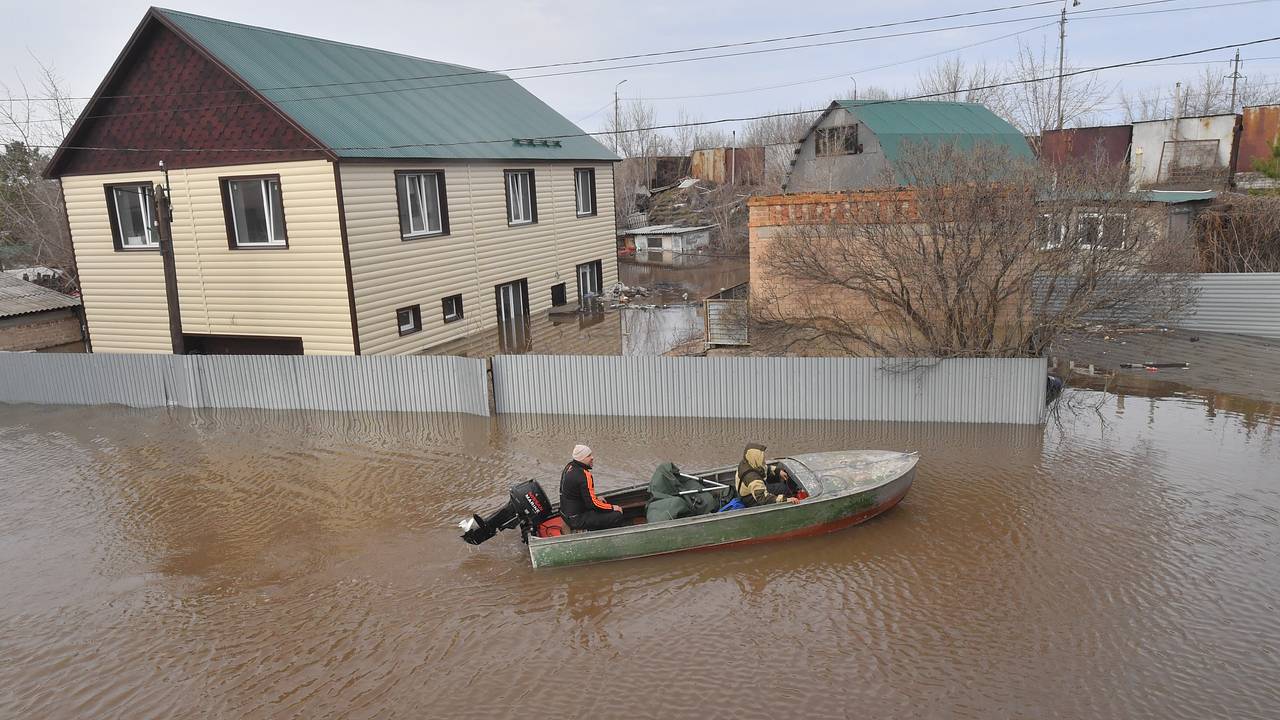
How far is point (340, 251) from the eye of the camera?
18.6 meters

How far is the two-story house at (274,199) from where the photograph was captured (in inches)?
738

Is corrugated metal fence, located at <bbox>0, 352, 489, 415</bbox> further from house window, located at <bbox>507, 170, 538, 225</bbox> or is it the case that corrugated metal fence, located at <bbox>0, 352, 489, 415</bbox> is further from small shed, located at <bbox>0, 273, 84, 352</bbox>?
house window, located at <bbox>507, 170, 538, 225</bbox>

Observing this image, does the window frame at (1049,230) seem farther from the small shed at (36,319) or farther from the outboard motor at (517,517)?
the small shed at (36,319)

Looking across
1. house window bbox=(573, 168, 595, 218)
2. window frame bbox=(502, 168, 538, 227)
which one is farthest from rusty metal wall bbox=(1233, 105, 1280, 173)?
window frame bbox=(502, 168, 538, 227)

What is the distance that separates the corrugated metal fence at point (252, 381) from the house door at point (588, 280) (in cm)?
1276

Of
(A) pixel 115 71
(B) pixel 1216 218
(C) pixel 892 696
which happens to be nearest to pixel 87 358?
(A) pixel 115 71

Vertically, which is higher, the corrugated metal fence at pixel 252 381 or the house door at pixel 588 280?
the house door at pixel 588 280

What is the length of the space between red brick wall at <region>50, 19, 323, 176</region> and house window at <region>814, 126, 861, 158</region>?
18.9 meters

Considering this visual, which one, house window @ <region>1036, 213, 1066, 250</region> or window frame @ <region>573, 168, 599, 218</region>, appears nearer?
house window @ <region>1036, 213, 1066, 250</region>

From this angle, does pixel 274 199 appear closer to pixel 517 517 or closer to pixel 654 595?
pixel 517 517

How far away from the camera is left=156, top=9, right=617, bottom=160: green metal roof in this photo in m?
19.0

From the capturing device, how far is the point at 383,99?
22406 mm

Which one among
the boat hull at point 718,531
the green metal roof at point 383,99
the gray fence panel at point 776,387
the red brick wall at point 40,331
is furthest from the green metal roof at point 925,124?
the red brick wall at point 40,331

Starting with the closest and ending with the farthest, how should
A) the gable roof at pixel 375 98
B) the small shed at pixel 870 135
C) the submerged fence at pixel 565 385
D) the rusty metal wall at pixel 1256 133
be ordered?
the submerged fence at pixel 565 385, the gable roof at pixel 375 98, the small shed at pixel 870 135, the rusty metal wall at pixel 1256 133
